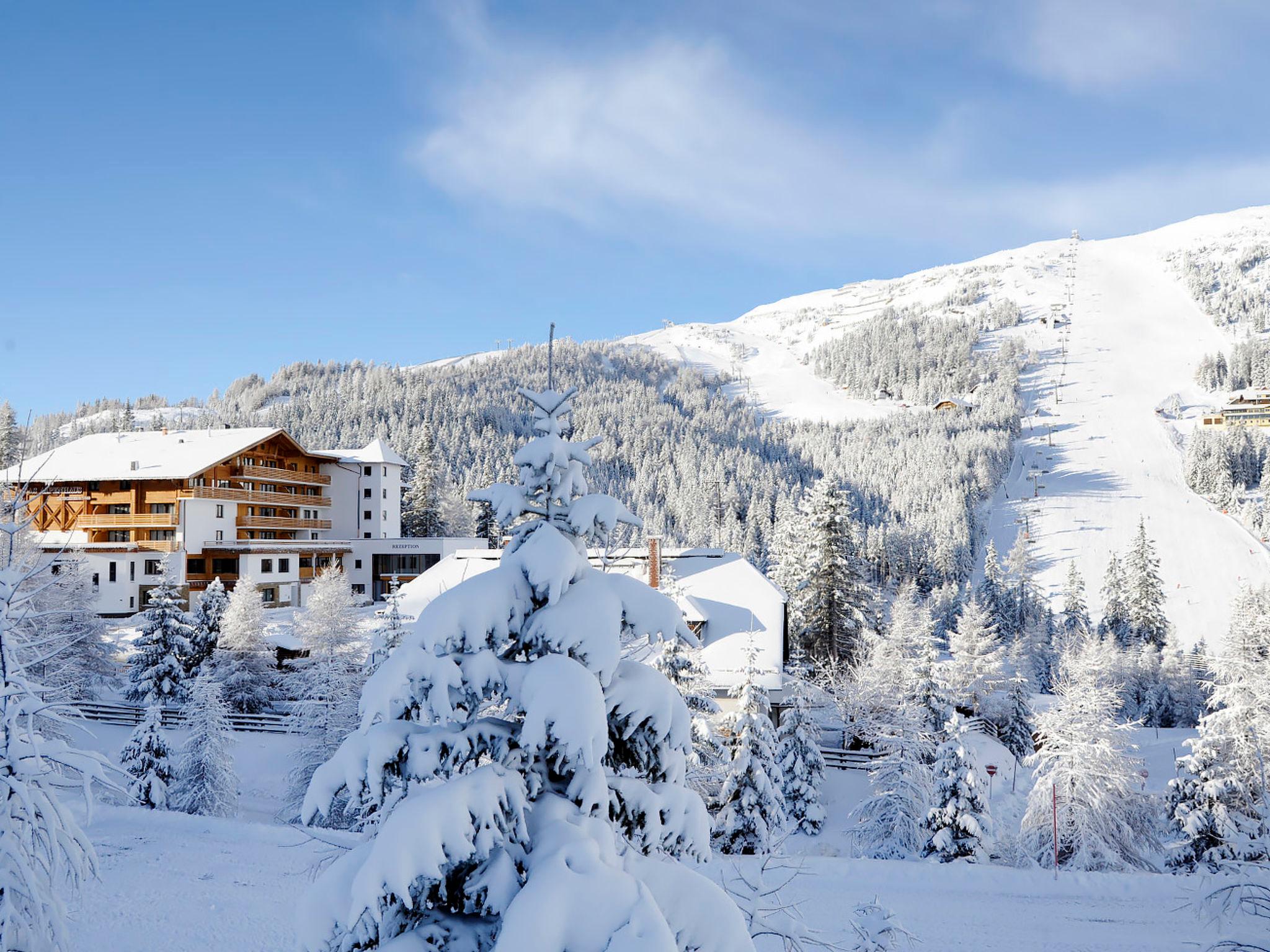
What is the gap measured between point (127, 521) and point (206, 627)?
17.5 meters

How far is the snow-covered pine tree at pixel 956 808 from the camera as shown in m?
21.9

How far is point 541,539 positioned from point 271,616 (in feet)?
149

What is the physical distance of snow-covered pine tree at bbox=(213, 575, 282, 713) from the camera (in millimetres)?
32156

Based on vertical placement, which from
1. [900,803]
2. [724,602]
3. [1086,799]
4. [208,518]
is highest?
[208,518]

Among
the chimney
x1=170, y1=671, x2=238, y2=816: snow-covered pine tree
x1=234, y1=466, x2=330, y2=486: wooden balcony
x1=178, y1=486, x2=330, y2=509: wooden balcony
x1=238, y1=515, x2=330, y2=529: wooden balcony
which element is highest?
x1=234, y1=466, x2=330, y2=486: wooden balcony

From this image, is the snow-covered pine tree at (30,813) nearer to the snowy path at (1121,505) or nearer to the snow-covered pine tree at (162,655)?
the snow-covered pine tree at (162,655)

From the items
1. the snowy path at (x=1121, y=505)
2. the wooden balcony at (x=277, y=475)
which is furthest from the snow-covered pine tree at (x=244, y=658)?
the snowy path at (x=1121, y=505)

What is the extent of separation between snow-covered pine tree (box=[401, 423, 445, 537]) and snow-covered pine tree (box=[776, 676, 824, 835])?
159ft

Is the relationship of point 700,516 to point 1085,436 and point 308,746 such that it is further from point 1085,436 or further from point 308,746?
point 1085,436

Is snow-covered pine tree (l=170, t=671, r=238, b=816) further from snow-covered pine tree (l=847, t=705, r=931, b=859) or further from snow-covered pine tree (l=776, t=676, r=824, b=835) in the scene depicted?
snow-covered pine tree (l=847, t=705, r=931, b=859)

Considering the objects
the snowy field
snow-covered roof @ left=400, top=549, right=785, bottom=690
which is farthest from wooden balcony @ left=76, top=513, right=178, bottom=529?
the snowy field

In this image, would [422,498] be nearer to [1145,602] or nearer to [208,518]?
[208,518]

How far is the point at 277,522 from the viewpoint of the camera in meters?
53.3

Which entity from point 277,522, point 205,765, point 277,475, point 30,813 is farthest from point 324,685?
point 277,475
